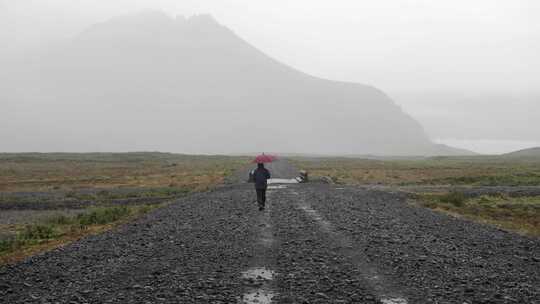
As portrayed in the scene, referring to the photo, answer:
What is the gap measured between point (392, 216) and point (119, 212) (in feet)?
57.7

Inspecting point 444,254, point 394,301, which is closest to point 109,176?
point 444,254

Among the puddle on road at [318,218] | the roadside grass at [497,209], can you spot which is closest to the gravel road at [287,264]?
the puddle on road at [318,218]

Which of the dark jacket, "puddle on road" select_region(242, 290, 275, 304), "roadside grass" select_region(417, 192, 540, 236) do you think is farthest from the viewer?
the dark jacket

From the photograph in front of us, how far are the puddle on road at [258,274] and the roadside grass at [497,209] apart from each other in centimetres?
1458

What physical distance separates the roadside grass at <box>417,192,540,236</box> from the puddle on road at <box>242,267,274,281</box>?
47.8ft

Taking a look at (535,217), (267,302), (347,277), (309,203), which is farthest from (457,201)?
(267,302)

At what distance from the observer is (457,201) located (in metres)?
38.4

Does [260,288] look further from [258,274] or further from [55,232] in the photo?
[55,232]

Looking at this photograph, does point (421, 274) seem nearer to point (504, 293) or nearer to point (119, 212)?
point (504, 293)

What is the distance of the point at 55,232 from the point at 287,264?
55.0 ft

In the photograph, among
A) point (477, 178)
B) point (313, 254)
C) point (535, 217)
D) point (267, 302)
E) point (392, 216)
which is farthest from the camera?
point (477, 178)

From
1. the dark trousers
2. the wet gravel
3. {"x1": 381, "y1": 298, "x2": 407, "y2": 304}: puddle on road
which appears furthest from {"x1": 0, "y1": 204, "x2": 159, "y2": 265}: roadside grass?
{"x1": 381, "y1": 298, "x2": 407, "y2": 304}: puddle on road

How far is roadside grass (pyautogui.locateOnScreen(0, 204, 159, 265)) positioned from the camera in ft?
73.3

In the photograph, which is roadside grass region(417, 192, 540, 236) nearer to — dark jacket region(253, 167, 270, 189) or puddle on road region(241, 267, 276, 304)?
dark jacket region(253, 167, 270, 189)
